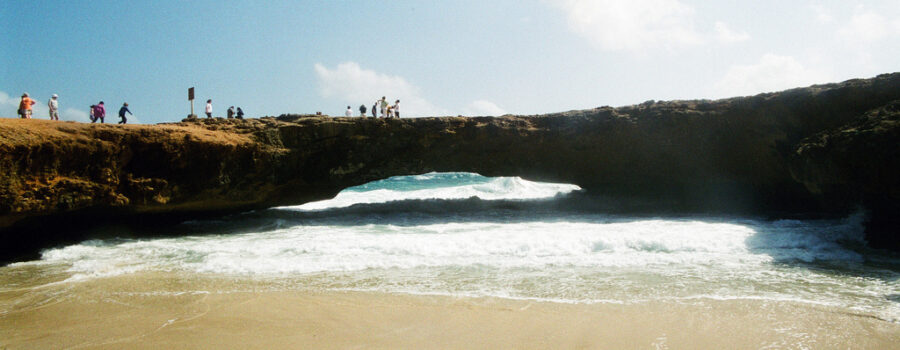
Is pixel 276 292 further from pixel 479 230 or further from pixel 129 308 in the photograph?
pixel 479 230

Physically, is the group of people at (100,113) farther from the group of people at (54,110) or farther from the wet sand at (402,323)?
the wet sand at (402,323)

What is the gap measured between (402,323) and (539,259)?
11.3 feet

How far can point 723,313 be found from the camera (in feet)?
15.3

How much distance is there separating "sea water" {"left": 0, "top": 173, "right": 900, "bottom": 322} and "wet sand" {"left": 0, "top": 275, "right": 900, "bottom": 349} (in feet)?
1.16

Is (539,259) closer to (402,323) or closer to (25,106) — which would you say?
(402,323)

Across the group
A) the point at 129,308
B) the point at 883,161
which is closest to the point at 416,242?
the point at 129,308

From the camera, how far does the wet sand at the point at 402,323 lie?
13.2 feet

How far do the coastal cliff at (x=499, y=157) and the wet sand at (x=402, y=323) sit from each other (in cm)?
460

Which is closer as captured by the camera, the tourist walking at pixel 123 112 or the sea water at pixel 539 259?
the sea water at pixel 539 259

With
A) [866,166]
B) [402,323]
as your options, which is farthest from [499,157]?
[402,323]

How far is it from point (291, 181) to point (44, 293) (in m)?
7.28

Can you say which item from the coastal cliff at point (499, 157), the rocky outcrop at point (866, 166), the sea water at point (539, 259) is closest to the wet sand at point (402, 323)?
Answer: the sea water at point (539, 259)

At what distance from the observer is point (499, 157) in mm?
14219

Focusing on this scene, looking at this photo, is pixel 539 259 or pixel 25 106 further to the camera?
pixel 25 106
